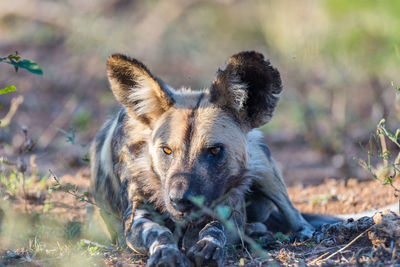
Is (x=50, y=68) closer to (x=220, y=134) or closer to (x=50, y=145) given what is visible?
(x=50, y=145)

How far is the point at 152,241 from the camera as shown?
265 cm

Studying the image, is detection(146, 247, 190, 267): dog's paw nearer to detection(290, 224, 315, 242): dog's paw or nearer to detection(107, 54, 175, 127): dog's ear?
detection(107, 54, 175, 127): dog's ear

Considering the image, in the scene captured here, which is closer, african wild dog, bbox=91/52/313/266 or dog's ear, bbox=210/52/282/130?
african wild dog, bbox=91/52/313/266

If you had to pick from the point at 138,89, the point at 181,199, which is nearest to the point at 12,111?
the point at 138,89

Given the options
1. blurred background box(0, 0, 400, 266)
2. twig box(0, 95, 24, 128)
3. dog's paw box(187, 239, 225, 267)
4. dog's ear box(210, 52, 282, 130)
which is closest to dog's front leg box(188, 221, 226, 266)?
dog's paw box(187, 239, 225, 267)

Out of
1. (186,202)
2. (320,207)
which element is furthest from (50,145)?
(186,202)

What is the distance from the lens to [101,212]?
3.51 meters

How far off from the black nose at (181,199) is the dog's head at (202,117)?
2 centimetres

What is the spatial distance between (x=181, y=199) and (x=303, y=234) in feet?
4.13

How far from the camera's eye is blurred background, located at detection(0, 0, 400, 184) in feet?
19.0

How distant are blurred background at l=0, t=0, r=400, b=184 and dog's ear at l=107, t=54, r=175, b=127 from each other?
1692mm

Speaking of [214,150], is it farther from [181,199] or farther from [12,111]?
[12,111]

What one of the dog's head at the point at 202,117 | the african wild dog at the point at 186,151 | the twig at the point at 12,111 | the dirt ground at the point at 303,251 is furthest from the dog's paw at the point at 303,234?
the twig at the point at 12,111

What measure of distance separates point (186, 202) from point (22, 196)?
1974 mm
